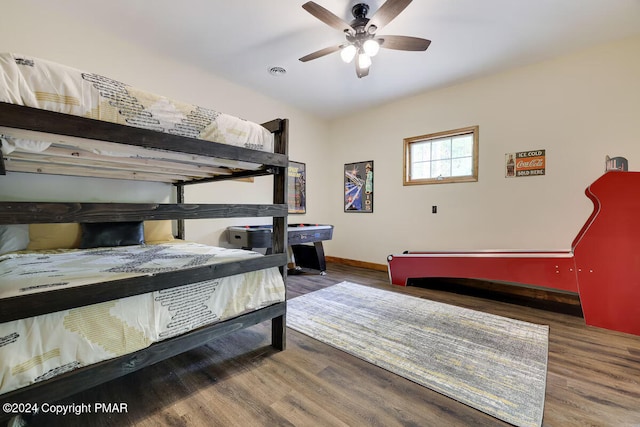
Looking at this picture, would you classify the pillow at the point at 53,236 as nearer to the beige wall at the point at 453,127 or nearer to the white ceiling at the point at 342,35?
the beige wall at the point at 453,127

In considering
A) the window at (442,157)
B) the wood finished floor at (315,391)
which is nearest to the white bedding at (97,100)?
the wood finished floor at (315,391)

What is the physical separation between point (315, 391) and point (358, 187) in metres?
3.58

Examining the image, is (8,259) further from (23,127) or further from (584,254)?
(584,254)

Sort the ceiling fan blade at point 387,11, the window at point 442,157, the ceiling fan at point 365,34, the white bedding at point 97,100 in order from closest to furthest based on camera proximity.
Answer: the white bedding at point 97,100
the ceiling fan blade at point 387,11
the ceiling fan at point 365,34
the window at point 442,157

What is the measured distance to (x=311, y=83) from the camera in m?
3.53

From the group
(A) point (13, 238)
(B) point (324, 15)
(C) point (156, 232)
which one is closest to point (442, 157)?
(B) point (324, 15)

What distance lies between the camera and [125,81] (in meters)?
2.71

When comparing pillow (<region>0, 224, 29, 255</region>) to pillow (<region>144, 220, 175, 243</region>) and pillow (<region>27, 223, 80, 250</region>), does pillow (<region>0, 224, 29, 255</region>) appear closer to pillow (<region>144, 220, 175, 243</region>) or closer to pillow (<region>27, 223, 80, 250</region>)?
pillow (<region>27, 223, 80, 250</region>)

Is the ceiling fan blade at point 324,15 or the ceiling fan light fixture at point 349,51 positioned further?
the ceiling fan light fixture at point 349,51

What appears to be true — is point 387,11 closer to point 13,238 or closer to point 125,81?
point 125,81

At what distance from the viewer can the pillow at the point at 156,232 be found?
2.79 metres

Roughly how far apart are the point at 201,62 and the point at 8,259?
2559 mm

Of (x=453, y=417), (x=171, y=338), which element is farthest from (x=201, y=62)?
(x=453, y=417)

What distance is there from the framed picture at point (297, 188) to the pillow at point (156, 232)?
6.16ft
